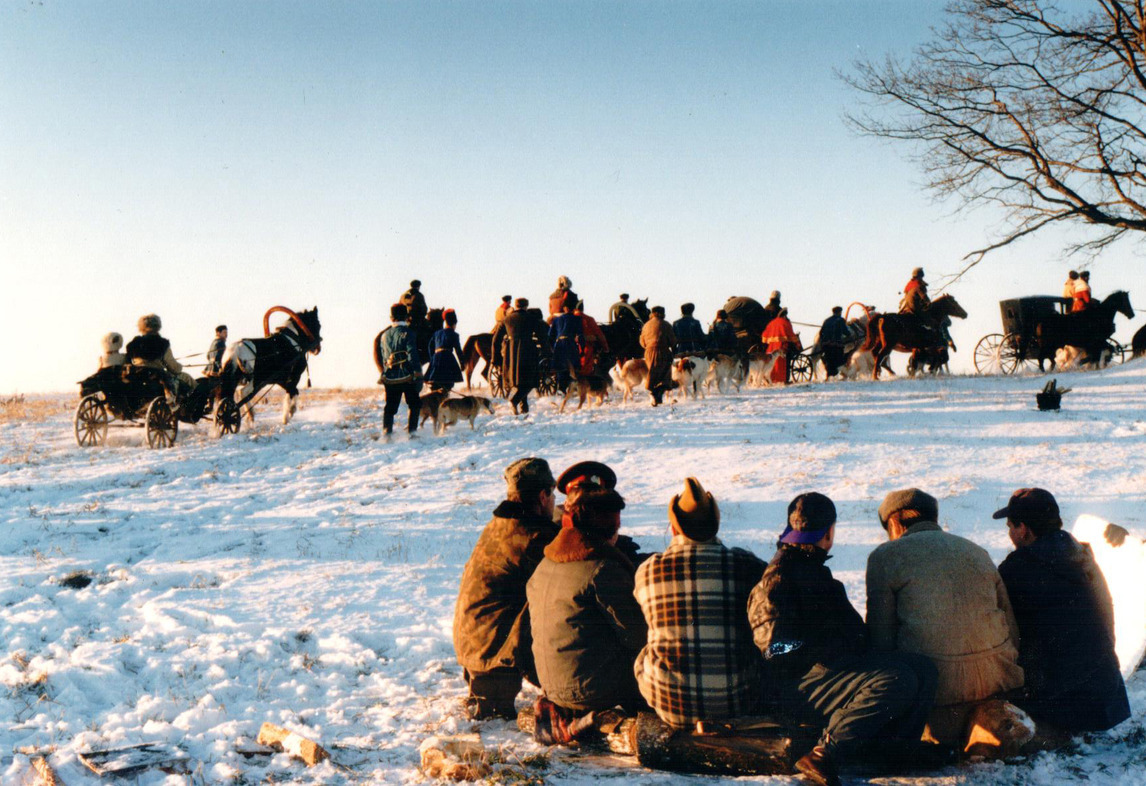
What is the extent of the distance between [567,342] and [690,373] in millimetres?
2629

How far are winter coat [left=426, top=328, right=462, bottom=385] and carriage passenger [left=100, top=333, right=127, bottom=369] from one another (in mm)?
4801

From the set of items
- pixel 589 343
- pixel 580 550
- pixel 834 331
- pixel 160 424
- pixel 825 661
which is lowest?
pixel 825 661

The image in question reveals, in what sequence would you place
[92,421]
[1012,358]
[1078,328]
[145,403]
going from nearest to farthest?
1. [145,403]
2. [92,421]
3. [1078,328]
4. [1012,358]

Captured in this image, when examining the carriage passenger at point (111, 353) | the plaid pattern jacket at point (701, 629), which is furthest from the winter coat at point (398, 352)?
the plaid pattern jacket at point (701, 629)

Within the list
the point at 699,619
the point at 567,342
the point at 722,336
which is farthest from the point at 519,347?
the point at 699,619

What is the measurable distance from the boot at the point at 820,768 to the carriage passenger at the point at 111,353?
13.2 m

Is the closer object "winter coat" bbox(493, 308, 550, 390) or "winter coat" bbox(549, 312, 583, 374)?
"winter coat" bbox(493, 308, 550, 390)

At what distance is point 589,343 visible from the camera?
16.9 metres

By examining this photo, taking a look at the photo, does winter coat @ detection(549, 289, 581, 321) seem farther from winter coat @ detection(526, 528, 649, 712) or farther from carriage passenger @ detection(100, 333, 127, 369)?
winter coat @ detection(526, 528, 649, 712)

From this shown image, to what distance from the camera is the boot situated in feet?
12.9

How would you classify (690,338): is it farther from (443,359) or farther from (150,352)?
(150,352)

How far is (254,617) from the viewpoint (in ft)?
22.2

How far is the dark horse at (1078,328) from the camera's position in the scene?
64.3 feet

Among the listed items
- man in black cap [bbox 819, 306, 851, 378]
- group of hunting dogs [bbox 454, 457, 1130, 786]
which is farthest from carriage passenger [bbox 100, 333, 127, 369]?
man in black cap [bbox 819, 306, 851, 378]
